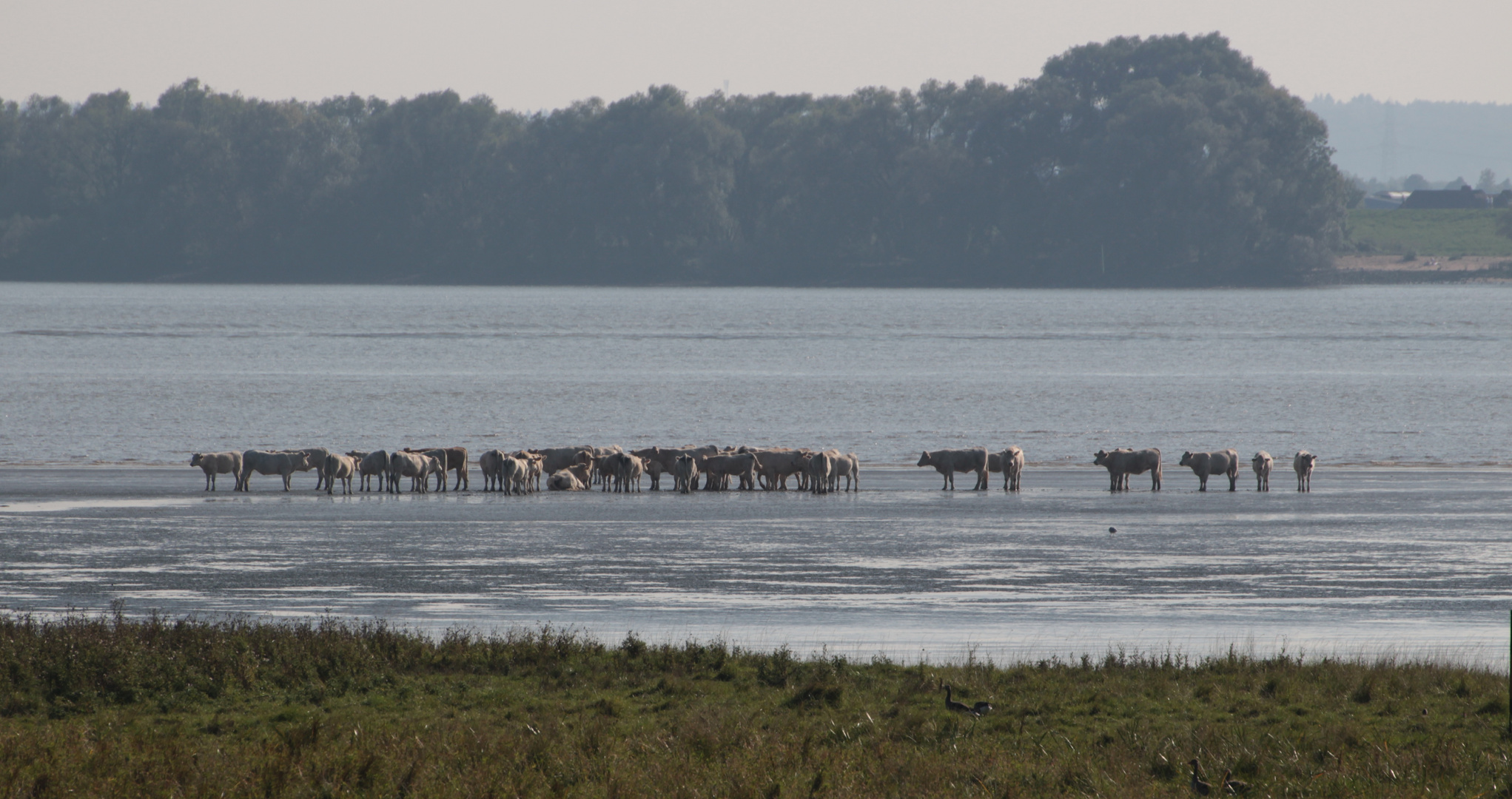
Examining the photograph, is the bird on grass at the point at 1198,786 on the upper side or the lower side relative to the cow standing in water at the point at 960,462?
lower

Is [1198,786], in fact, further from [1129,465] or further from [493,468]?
[493,468]

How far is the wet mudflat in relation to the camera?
67.7 feet

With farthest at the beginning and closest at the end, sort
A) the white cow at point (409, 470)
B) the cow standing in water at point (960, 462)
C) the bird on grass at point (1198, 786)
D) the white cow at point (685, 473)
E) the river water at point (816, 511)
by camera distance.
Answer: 1. the cow standing in water at point (960, 462)
2. the white cow at point (685, 473)
3. the white cow at point (409, 470)
4. the river water at point (816, 511)
5. the bird on grass at point (1198, 786)

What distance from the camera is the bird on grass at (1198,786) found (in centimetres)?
1354

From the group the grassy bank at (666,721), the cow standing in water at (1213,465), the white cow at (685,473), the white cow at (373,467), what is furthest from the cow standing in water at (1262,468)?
the grassy bank at (666,721)

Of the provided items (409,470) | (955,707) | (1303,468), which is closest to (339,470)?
(409,470)

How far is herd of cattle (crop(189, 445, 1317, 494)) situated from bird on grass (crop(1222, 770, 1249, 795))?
2450 cm

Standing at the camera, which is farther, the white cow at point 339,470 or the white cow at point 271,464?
the white cow at point 271,464

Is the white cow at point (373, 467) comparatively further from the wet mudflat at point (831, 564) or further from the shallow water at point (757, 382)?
the shallow water at point (757, 382)

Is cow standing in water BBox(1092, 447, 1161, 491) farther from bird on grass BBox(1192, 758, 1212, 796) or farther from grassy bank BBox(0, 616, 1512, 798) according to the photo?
bird on grass BBox(1192, 758, 1212, 796)

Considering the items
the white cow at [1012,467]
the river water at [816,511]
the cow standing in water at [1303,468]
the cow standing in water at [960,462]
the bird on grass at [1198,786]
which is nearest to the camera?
the bird on grass at [1198,786]

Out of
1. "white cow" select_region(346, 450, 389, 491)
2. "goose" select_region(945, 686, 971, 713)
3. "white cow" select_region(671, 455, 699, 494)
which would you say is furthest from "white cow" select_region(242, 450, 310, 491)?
"goose" select_region(945, 686, 971, 713)

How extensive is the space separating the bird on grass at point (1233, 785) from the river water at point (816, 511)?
17.0ft

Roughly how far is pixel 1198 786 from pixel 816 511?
20655 mm
